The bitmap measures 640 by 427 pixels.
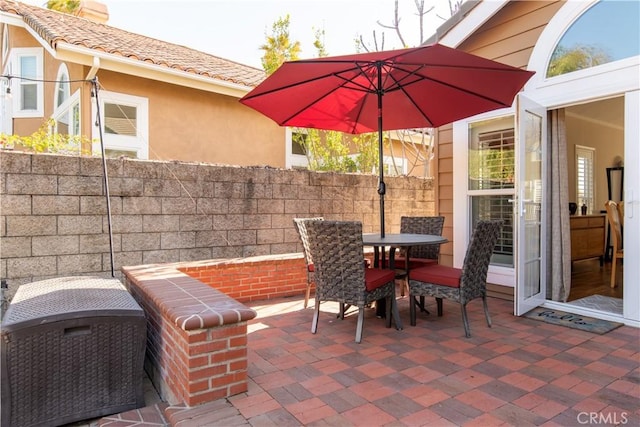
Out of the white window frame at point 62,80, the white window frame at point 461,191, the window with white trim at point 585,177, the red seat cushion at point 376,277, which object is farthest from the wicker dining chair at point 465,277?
the white window frame at point 62,80

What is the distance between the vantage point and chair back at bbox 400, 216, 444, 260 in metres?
4.30

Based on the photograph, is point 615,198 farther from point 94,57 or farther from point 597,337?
point 94,57

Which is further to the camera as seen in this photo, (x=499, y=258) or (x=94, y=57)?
(x=94, y=57)

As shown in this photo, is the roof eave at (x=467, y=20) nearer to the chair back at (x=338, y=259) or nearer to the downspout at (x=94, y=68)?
the chair back at (x=338, y=259)

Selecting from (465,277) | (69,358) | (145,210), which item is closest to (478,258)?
(465,277)

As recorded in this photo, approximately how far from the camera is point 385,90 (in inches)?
145

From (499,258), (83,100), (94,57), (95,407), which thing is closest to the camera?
(95,407)

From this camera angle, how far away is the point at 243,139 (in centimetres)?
719

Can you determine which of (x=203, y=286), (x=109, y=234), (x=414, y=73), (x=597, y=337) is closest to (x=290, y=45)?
(x=414, y=73)

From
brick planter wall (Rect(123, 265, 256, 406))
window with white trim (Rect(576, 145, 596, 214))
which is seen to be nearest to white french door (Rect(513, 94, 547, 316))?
brick planter wall (Rect(123, 265, 256, 406))

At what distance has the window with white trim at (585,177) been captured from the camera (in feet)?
24.1

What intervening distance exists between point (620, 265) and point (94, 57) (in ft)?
29.0

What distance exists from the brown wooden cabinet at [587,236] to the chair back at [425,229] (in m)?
3.01

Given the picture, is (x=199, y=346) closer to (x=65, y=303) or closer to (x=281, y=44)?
(x=65, y=303)
